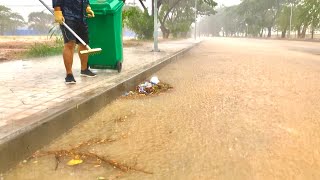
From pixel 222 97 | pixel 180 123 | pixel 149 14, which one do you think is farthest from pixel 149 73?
pixel 149 14

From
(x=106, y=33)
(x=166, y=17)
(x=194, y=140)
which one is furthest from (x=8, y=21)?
(x=194, y=140)

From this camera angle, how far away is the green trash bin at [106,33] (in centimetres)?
573

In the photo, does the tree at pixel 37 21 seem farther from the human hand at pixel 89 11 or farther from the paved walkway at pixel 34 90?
the human hand at pixel 89 11

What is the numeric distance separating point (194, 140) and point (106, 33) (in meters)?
3.40

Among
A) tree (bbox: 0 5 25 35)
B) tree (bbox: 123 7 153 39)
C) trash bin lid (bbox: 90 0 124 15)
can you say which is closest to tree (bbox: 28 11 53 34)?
tree (bbox: 0 5 25 35)

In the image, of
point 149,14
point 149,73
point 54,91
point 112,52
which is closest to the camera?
point 54,91

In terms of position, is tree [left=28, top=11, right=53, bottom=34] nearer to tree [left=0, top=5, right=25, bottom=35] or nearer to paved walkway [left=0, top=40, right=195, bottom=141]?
tree [left=0, top=5, right=25, bottom=35]

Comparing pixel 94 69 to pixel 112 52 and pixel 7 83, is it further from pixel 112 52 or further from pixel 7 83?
pixel 7 83

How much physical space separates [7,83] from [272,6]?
67703mm

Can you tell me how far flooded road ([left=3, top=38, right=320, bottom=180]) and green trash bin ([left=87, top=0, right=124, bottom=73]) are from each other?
4.67 ft

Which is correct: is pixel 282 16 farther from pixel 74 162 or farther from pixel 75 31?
pixel 74 162

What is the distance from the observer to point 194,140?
3088mm

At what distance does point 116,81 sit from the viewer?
17.2 feet

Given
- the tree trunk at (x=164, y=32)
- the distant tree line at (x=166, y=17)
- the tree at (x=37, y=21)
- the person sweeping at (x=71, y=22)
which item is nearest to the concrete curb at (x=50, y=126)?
the person sweeping at (x=71, y=22)
